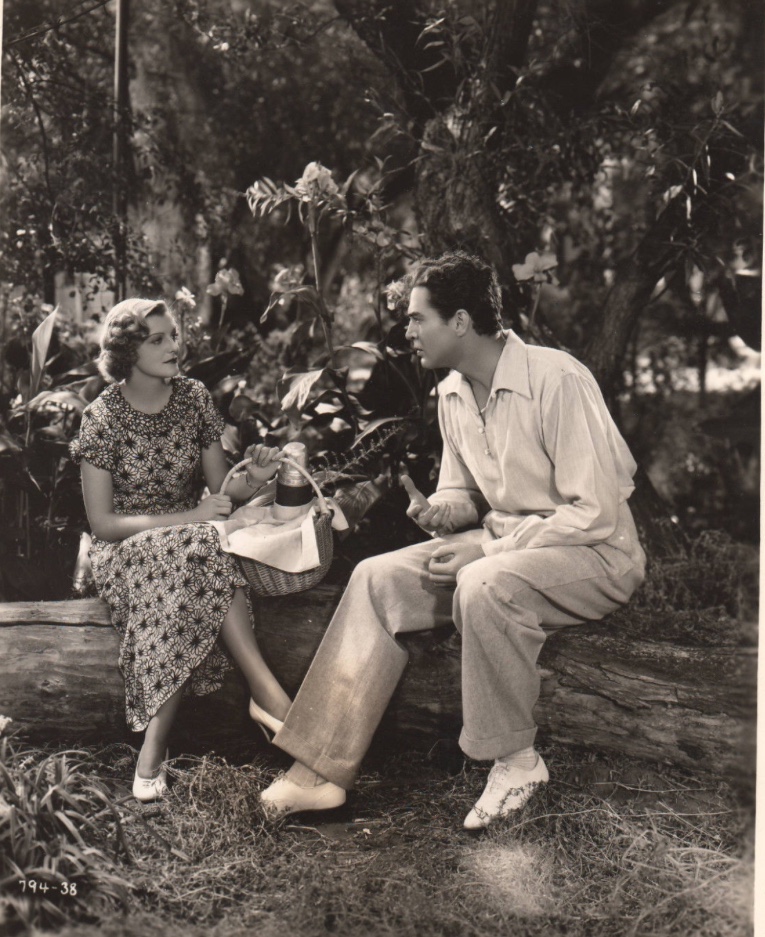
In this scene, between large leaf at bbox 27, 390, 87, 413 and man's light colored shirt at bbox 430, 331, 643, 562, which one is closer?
man's light colored shirt at bbox 430, 331, 643, 562

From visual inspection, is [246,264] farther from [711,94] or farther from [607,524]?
[607,524]

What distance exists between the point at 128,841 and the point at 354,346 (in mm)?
1953

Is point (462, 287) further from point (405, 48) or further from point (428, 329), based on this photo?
point (405, 48)

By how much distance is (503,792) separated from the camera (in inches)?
92.8

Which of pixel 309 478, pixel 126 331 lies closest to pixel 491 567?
pixel 309 478

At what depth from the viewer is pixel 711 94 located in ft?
11.4

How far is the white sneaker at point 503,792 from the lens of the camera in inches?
92.0

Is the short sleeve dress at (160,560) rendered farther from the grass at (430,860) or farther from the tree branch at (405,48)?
the tree branch at (405,48)

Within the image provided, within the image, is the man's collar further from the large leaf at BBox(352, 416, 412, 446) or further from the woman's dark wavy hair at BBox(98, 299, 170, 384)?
the woman's dark wavy hair at BBox(98, 299, 170, 384)

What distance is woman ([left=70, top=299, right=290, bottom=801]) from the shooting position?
252 cm

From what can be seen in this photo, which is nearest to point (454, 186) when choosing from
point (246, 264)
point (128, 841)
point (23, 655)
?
point (246, 264)

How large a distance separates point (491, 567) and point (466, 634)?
0.18 metres

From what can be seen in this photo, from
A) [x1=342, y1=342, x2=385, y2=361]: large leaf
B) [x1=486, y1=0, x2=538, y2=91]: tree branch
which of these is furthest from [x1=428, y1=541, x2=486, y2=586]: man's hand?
[x1=486, y1=0, x2=538, y2=91]: tree branch

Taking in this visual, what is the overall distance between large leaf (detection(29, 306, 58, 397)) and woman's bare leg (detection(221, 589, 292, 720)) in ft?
4.66
